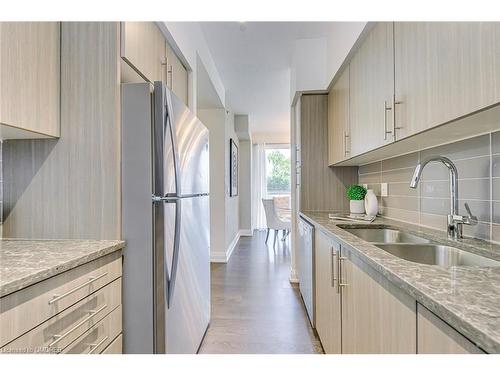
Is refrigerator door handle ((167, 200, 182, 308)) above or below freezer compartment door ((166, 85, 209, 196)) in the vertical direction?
below

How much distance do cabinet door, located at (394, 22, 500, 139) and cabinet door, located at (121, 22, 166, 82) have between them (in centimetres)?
132

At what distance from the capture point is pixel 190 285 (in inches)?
67.2

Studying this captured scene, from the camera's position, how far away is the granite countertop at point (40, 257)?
771 millimetres

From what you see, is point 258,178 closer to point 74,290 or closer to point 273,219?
point 273,219

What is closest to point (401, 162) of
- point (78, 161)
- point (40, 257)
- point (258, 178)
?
point (78, 161)

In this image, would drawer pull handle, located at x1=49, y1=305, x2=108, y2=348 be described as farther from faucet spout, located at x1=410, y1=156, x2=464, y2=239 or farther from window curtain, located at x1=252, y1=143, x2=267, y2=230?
window curtain, located at x1=252, y1=143, x2=267, y2=230

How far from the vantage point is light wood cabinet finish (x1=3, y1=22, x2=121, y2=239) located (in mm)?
1296

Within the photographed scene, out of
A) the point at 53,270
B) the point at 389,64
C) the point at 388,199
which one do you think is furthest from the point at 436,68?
the point at 53,270

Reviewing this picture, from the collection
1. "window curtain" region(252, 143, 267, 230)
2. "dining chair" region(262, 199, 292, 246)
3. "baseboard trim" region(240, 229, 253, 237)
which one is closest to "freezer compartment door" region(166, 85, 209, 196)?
"dining chair" region(262, 199, 292, 246)

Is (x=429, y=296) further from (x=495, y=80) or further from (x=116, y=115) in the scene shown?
(x=116, y=115)

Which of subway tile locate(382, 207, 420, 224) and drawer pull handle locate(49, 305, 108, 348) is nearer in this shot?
drawer pull handle locate(49, 305, 108, 348)

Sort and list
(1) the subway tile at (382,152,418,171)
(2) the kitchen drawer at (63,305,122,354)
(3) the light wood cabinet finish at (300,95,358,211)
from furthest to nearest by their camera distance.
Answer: (3) the light wood cabinet finish at (300,95,358,211), (1) the subway tile at (382,152,418,171), (2) the kitchen drawer at (63,305,122,354)

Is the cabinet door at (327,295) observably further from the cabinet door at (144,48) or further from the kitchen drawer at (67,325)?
the cabinet door at (144,48)

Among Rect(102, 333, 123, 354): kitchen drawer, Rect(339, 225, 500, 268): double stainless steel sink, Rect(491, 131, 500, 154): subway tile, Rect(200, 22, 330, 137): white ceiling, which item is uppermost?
Rect(200, 22, 330, 137): white ceiling
